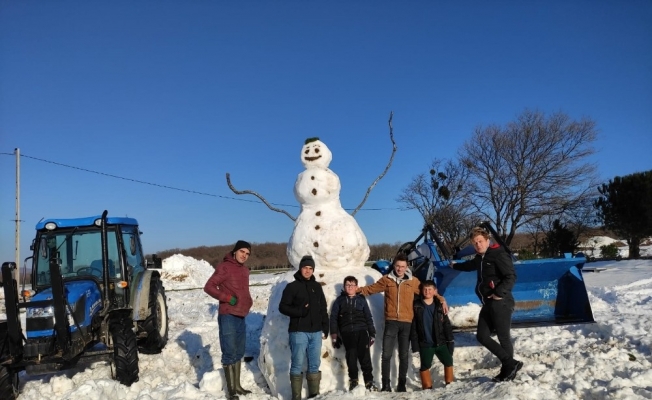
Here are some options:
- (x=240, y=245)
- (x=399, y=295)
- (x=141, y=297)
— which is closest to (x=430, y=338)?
(x=399, y=295)

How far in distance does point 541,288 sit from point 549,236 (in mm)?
18624

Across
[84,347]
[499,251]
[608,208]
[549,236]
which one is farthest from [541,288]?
[608,208]

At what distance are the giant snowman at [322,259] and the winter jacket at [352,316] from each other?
0.28 metres

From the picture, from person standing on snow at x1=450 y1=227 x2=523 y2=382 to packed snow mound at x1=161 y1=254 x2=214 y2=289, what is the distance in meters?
18.4

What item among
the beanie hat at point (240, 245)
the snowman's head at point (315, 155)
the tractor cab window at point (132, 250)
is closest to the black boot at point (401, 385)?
the beanie hat at point (240, 245)

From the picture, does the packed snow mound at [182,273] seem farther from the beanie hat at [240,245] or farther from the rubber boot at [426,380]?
the rubber boot at [426,380]

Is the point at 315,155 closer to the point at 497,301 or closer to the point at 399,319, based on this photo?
the point at 399,319

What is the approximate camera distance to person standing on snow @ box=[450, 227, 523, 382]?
4.67 meters

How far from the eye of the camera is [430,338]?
5.07 meters

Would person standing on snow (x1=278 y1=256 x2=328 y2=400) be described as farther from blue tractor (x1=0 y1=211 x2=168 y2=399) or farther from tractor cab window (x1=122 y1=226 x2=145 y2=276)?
tractor cab window (x1=122 y1=226 x2=145 y2=276)

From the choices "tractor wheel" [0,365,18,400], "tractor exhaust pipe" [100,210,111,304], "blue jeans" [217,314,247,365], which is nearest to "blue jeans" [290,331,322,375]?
"blue jeans" [217,314,247,365]

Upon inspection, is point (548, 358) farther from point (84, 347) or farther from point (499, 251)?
point (84, 347)

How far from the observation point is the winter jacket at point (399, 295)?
5121 mm

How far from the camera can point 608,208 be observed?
1061 inches
